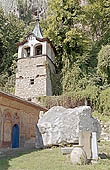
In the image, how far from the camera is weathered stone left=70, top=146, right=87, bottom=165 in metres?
7.03

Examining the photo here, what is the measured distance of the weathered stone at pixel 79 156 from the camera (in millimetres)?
7031

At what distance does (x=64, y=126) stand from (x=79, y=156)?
466cm

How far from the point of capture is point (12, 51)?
90.0 ft

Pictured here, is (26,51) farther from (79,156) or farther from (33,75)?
(79,156)

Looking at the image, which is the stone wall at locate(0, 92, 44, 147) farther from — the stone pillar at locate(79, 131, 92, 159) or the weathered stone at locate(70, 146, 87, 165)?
the weathered stone at locate(70, 146, 87, 165)

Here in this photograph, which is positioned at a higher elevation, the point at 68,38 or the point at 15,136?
the point at 68,38

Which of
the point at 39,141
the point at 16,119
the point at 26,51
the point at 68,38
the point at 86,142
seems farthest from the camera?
the point at 26,51

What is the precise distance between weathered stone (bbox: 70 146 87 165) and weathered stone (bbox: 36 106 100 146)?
4.18 meters

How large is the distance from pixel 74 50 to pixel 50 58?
2997 mm

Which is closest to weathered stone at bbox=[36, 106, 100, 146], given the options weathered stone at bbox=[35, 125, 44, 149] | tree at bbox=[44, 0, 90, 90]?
weathered stone at bbox=[35, 125, 44, 149]

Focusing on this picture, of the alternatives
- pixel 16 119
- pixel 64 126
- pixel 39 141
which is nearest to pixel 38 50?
pixel 16 119

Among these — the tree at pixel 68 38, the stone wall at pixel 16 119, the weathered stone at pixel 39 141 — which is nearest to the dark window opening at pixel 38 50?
the tree at pixel 68 38

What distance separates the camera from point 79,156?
23.4 ft

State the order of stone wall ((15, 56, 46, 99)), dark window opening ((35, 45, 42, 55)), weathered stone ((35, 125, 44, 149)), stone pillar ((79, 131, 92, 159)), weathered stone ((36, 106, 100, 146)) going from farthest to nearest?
1. dark window opening ((35, 45, 42, 55))
2. stone wall ((15, 56, 46, 99))
3. weathered stone ((35, 125, 44, 149))
4. weathered stone ((36, 106, 100, 146))
5. stone pillar ((79, 131, 92, 159))
